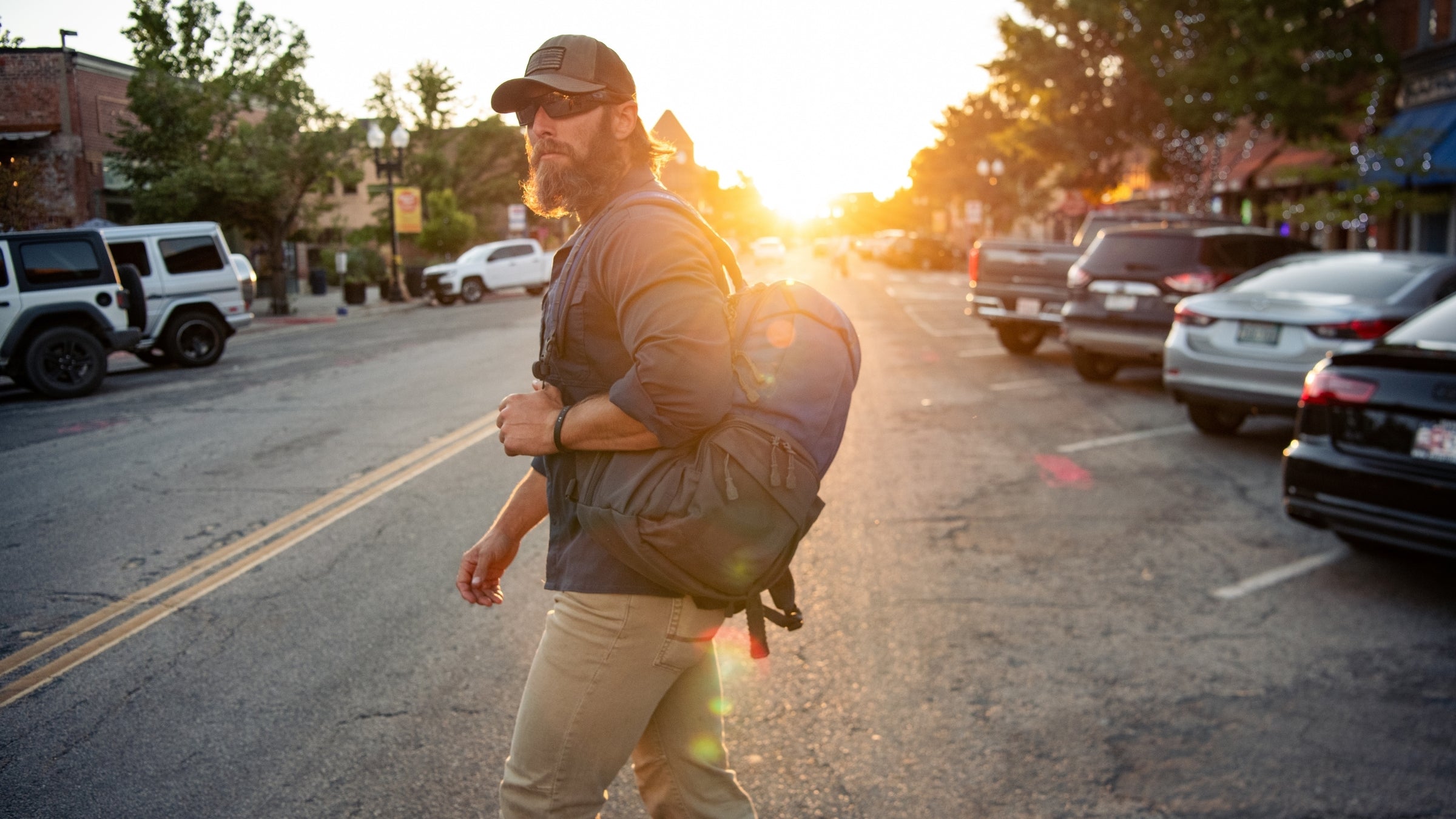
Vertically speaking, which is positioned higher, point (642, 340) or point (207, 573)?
point (642, 340)

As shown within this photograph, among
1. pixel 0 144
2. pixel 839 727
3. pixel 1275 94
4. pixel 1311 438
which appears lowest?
pixel 839 727

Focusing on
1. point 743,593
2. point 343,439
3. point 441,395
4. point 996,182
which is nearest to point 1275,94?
point 441,395

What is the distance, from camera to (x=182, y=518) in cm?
693

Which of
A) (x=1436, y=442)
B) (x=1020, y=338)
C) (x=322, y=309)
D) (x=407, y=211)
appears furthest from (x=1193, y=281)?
(x=407, y=211)

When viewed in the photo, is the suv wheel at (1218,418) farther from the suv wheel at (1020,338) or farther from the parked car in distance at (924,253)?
the parked car in distance at (924,253)

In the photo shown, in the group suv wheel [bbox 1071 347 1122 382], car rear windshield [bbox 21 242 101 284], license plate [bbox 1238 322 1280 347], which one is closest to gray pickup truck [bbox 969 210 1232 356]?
suv wheel [bbox 1071 347 1122 382]

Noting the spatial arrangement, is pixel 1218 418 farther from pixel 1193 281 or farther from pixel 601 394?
pixel 601 394

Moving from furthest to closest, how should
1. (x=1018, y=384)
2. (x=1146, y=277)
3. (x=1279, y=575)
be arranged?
(x=1018, y=384) → (x=1146, y=277) → (x=1279, y=575)

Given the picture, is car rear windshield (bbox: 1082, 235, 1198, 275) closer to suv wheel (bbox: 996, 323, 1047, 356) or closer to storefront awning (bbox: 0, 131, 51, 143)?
suv wheel (bbox: 996, 323, 1047, 356)

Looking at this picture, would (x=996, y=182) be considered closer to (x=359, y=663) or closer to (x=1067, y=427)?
(x=1067, y=427)

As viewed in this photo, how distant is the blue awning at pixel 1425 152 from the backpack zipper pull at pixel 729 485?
2228 cm

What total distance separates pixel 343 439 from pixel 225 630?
4.67 m

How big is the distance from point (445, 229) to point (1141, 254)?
126ft

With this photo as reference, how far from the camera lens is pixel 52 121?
5145 mm
